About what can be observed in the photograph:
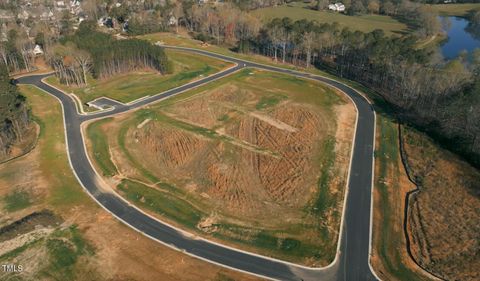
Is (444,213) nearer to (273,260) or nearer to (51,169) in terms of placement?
(273,260)

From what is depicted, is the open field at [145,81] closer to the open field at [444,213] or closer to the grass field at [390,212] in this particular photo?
the grass field at [390,212]

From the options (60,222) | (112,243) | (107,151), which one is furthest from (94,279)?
(107,151)

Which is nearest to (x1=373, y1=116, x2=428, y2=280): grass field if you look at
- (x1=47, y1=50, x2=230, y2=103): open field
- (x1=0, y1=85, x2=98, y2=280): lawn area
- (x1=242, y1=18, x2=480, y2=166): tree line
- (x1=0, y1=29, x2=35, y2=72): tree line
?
(x1=242, y1=18, x2=480, y2=166): tree line

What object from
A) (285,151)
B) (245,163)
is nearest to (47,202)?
(245,163)

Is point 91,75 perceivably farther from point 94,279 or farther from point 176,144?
point 94,279

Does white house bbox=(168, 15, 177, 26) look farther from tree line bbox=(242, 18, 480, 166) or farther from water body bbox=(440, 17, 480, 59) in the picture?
water body bbox=(440, 17, 480, 59)

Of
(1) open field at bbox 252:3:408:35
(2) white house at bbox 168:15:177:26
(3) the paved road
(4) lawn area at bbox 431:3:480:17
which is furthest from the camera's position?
(4) lawn area at bbox 431:3:480:17
